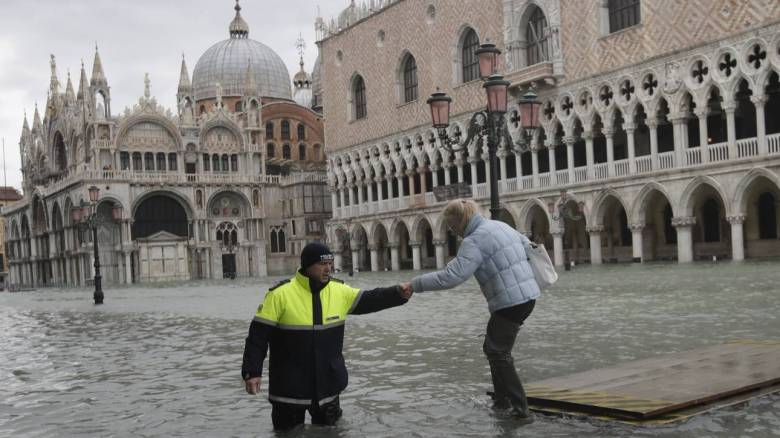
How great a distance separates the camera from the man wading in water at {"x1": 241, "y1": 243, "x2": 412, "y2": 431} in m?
5.03

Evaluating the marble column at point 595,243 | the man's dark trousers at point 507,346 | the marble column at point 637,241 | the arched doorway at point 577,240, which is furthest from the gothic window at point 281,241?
the man's dark trousers at point 507,346

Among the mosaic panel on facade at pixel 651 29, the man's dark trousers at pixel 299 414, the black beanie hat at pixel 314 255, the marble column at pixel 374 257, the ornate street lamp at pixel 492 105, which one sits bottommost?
the marble column at pixel 374 257

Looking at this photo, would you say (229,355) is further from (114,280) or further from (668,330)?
(114,280)

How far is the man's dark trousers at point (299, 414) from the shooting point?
5.20 meters

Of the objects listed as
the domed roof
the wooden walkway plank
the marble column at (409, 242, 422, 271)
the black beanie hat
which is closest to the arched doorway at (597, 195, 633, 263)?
the marble column at (409, 242, 422, 271)

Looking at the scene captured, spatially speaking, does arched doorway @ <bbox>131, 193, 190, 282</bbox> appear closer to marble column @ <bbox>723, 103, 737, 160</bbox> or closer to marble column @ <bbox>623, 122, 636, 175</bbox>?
marble column @ <bbox>623, 122, 636, 175</bbox>

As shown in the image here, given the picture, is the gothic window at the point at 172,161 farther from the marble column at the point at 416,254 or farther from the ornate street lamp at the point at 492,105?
the ornate street lamp at the point at 492,105

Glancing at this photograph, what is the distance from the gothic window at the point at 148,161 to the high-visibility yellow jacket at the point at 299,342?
2079 inches

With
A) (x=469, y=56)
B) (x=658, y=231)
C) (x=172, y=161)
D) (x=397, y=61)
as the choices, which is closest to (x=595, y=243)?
(x=658, y=231)

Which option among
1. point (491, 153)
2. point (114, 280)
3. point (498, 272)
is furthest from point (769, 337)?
point (114, 280)

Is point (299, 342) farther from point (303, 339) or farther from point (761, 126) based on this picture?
point (761, 126)

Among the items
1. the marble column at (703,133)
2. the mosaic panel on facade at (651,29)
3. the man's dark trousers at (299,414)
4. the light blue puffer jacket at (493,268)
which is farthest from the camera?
the marble column at (703,133)

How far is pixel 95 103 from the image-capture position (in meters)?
54.5

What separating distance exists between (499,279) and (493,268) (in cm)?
8
